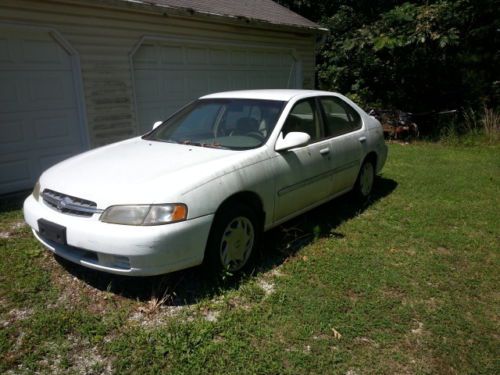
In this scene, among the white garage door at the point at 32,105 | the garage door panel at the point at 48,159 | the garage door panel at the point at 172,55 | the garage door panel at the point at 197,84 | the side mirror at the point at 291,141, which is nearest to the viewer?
the side mirror at the point at 291,141

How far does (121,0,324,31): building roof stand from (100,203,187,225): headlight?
5277 millimetres

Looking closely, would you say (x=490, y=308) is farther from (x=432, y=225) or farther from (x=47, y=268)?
(x=47, y=268)

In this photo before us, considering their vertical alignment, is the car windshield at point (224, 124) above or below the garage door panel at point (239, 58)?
below

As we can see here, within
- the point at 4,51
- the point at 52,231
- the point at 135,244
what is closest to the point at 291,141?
the point at 135,244

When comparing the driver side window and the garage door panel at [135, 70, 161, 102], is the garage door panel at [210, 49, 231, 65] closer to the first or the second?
the garage door panel at [135, 70, 161, 102]

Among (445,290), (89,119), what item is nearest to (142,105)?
(89,119)

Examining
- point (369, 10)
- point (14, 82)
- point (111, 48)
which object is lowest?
point (14, 82)

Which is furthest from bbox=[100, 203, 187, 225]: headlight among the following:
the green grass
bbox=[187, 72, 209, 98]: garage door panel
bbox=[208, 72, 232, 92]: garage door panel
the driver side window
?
bbox=[208, 72, 232, 92]: garage door panel

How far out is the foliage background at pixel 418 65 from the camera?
1212 centimetres

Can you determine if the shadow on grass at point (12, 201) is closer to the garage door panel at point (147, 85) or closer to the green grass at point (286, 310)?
the green grass at point (286, 310)

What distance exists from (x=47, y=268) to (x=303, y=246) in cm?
239

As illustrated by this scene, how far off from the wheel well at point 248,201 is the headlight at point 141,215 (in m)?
0.42

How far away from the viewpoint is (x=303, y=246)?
4.29 metres

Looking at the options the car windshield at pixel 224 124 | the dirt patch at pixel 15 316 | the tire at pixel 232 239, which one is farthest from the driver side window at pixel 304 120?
the dirt patch at pixel 15 316
